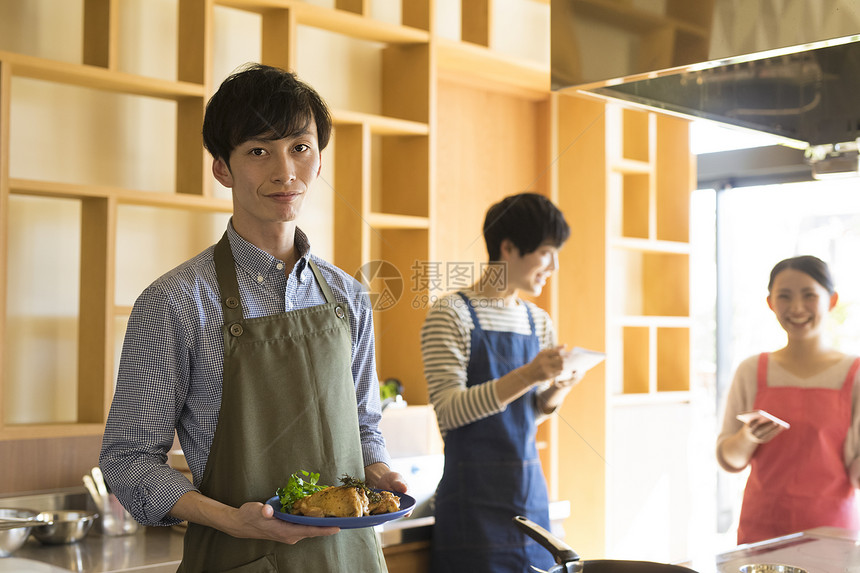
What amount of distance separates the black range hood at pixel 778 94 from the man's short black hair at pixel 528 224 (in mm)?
610

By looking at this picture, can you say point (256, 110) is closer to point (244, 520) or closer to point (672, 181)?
point (244, 520)

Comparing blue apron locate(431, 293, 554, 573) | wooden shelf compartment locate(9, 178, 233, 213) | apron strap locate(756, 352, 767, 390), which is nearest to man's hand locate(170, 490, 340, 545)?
blue apron locate(431, 293, 554, 573)

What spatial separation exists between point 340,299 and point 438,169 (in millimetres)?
1835

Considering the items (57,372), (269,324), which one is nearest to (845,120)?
(269,324)

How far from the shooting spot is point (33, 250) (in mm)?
2109

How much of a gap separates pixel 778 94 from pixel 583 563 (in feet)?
2.83

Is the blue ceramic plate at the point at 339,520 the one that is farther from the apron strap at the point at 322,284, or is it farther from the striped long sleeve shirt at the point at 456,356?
the striped long sleeve shirt at the point at 456,356

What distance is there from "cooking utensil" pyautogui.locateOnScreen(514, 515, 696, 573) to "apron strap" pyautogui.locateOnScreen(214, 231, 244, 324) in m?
0.52

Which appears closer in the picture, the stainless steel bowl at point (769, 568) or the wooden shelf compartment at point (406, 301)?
the stainless steel bowl at point (769, 568)

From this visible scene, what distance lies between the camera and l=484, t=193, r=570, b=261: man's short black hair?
2037mm

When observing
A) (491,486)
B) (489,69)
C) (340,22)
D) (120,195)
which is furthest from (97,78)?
(489,69)

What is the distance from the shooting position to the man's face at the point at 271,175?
1.18m

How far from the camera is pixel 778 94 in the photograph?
1.46 m

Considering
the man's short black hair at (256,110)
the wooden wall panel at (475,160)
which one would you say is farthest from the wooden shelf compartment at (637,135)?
the man's short black hair at (256,110)
